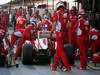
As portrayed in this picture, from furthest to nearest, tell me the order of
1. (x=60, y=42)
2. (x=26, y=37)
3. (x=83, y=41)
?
1. (x=26, y=37)
2. (x=83, y=41)
3. (x=60, y=42)

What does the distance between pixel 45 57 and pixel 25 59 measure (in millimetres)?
819

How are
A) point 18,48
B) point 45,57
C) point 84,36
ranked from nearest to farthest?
point 84,36
point 45,57
point 18,48

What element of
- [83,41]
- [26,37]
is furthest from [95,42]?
[26,37]

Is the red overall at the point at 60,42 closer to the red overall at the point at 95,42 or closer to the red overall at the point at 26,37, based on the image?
the red overall at the point at 26,37

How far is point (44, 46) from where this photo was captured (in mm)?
16359

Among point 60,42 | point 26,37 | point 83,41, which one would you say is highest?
point 60,42

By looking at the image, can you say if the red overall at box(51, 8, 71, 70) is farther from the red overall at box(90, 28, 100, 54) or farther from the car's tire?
the red overall at box(90, 28, 100, 54)

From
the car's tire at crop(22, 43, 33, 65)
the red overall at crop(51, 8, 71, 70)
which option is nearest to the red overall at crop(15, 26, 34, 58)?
the car's tire at crop(22, 43, 33, 65)

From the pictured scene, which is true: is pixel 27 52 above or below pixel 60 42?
below

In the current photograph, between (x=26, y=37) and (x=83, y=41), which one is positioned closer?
(x=83, y=41)

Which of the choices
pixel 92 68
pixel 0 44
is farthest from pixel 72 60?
pixel 0 44

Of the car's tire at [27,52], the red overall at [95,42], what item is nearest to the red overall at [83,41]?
the car's tire at [27,52]

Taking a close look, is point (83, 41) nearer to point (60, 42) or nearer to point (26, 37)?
point (60, 42)

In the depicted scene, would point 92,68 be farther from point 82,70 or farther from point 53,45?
point 53,45
